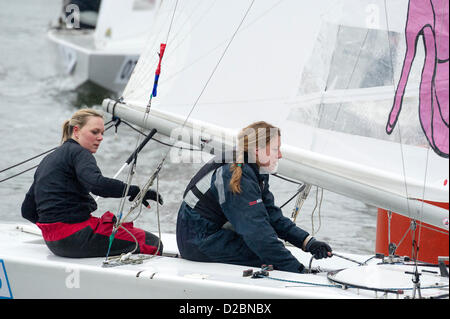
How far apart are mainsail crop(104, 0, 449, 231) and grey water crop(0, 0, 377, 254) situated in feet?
1.16

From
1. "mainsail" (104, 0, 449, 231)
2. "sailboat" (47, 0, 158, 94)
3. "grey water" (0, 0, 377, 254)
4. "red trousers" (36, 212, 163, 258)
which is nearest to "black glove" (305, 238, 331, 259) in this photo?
"mainsail" (104, 0, 449, 231)

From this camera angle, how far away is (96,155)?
6.76 m

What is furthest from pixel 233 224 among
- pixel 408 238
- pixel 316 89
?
pixel 408 238

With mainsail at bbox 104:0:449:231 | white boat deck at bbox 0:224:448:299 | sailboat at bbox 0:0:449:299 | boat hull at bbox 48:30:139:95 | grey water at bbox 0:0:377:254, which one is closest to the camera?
white boat deck at bbox 0:224:448:299

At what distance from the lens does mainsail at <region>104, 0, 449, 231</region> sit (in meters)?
2.56

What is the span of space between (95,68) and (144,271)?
25.5 ft

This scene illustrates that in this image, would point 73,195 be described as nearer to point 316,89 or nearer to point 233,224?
point 233,224

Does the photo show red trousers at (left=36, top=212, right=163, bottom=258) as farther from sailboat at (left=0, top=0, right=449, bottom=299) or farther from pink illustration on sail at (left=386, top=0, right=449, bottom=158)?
pink illustration on sail at (left=386, top=0, right=449, bottom=158)

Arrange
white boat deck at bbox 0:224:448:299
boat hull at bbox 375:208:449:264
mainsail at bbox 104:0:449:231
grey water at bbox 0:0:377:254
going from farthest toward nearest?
grey water at bbox 0:0:377:254 < boat hull at bbox 375:208:449:264 < mainsail at bbox 104:0:449:231 < white boat deck at bbox 0:224:448:299

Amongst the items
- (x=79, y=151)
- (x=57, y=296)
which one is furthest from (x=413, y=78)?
(x=57, y=296)

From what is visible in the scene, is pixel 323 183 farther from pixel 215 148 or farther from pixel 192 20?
pixel 192 20

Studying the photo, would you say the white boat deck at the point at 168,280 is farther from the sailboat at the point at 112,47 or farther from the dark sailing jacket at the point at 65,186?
the sailboat at the point at 112,47

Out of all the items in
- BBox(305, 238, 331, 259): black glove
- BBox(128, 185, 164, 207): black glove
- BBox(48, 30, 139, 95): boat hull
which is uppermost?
BBox(128, 185, 164, 207): black glove

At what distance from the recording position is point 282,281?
2430 mm
